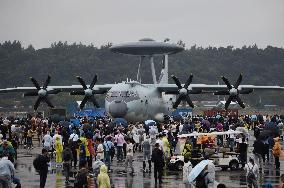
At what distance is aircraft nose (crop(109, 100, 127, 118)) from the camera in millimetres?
44094

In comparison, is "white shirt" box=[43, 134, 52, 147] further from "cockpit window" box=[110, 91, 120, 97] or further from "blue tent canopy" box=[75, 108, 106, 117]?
"blue tent canopy" box=[75, 108, 106, 117]

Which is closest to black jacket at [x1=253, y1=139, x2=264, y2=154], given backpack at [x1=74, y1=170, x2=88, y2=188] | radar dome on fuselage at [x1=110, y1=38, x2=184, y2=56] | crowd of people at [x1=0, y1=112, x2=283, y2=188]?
crowd of people at [x1=0, y1=112, x2=283, y2=188]

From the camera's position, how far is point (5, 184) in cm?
1830

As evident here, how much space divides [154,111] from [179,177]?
25.0 metres

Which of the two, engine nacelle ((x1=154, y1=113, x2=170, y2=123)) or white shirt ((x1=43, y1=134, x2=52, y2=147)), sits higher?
engine nacelle ((x1=154, y1=113, x2=170, y2=123))

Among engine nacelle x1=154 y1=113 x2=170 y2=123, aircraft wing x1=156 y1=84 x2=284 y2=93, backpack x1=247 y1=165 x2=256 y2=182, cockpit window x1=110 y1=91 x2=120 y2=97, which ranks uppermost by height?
aircraft wing x1=156 y1=84 x2=284 y2=93

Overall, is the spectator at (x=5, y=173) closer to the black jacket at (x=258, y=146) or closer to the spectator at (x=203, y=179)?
the spectator at (x=203, y=179)

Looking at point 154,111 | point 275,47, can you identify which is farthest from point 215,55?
point 154,111

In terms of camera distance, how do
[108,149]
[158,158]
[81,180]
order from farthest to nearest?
[108,149] < [158,158] < [81,180]

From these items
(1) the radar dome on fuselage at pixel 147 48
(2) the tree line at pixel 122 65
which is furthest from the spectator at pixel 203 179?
(2) the tree line at pixel 122 65

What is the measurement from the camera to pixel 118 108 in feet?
144

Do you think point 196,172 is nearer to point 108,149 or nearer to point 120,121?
point 108,149

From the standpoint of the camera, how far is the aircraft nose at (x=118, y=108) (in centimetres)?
4409

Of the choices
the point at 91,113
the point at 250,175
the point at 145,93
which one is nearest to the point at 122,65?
the point at 91,113
